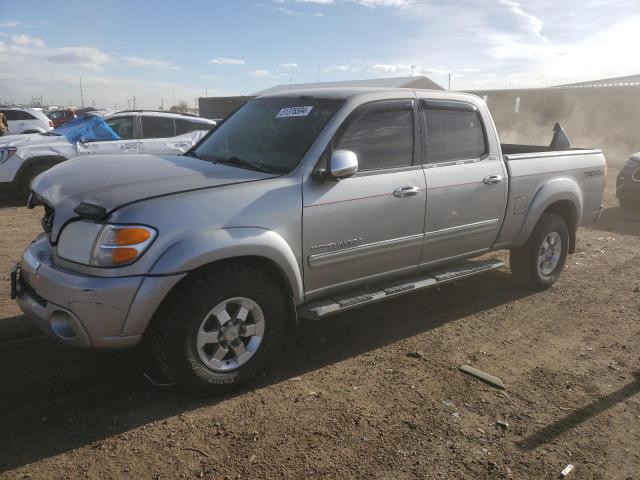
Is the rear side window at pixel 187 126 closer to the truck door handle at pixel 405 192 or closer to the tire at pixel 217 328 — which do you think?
the truck door handle at pixel 405 192

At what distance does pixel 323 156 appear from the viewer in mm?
3514

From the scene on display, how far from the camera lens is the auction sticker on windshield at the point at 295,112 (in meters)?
3.83

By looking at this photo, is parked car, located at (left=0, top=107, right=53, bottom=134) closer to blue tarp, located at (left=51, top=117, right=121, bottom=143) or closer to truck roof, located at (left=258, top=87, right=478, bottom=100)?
blue tarp, located at (left=51, top=117, right=121, bottom=143)

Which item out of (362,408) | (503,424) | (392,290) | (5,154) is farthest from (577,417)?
(5,154)

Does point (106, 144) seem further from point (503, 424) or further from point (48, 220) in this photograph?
point (503, 424)

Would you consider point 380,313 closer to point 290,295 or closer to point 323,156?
point 290,295

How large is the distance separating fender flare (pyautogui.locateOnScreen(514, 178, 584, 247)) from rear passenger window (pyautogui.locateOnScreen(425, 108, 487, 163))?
2.63ft

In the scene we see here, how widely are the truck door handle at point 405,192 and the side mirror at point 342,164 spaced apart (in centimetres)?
53

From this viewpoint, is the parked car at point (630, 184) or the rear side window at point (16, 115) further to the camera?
the rear side window at point (16, 115)

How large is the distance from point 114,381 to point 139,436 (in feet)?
2.14

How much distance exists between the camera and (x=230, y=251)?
3010 mm

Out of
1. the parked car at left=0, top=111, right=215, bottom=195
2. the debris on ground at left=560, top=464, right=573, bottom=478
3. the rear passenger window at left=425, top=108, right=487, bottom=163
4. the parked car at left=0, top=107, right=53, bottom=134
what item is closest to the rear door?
the rear passenger window at left=425, top=108, right=487, bottom=163

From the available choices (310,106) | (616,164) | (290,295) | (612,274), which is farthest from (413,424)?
(616,164)

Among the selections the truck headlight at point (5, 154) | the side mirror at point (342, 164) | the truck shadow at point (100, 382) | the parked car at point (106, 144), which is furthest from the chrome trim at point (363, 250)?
the truck headlight at point (5, 154)
